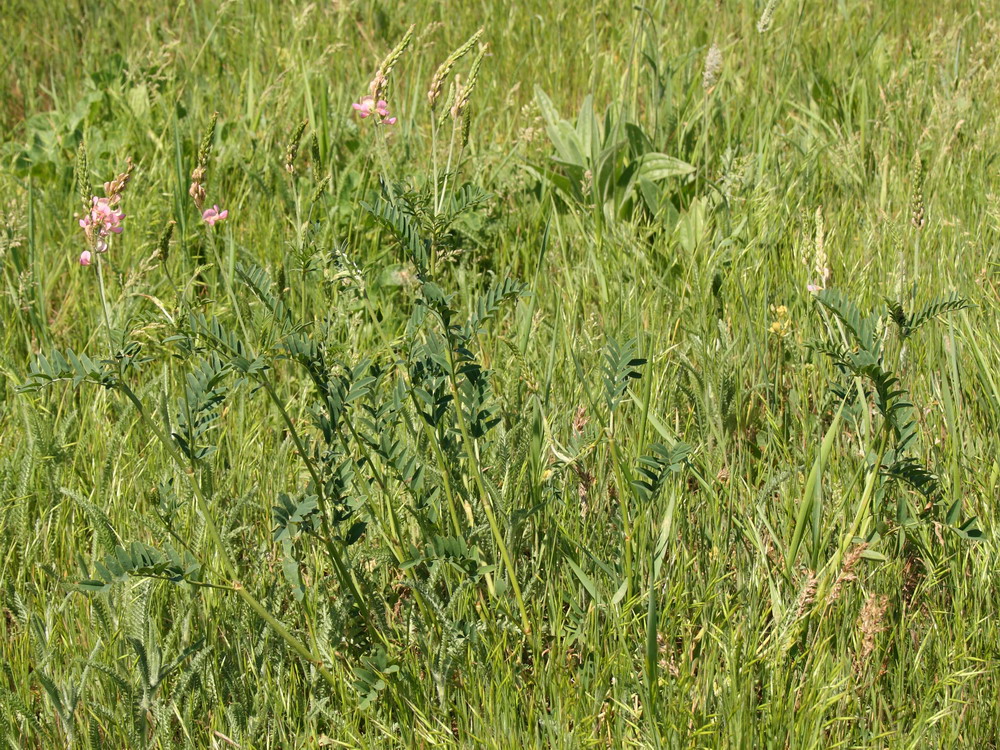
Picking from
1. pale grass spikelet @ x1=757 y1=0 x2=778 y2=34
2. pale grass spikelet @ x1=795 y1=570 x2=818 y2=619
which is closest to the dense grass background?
pale grass spikelet @ x1=795 y1=570 x2=818 y2=619

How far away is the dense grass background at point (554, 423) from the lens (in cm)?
151

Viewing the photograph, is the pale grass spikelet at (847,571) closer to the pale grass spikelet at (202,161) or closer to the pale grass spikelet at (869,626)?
the pale grass spikelet at (869,626)

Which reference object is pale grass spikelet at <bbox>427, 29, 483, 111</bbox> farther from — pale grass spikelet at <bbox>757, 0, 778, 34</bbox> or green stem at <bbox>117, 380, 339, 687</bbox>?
pale grass spikelet at <bbox>757, 0, 778, 34</bbox>

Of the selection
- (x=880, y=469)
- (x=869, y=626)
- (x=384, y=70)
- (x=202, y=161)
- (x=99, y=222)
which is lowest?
(x=869, y=626)

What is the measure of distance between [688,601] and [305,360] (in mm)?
770

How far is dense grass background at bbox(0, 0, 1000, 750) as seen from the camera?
59.3 inches

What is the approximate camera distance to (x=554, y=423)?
79.1 inches

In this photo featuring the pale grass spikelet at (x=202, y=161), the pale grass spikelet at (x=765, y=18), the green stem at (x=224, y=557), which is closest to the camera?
the green stem at (x=224, y=557)

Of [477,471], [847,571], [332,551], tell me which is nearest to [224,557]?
[332,551]

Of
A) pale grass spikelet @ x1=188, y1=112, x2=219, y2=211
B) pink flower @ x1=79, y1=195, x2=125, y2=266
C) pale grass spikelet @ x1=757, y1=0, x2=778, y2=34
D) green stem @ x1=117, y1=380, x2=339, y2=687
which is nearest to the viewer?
green stem @ x1=117, y1=380, x2=339, y2=687

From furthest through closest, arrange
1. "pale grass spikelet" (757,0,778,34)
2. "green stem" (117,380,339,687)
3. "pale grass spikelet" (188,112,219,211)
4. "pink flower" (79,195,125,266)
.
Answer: "pale grass spikelet" (757,0,778,34) → "pink flower" (79,195,125,266) → "pale grass spikelet" (188,112,219,211) → "green stem" (117,380,339,687)

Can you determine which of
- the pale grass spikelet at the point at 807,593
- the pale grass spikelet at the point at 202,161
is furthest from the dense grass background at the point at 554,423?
the pale grass spikelet at the point at 202,161

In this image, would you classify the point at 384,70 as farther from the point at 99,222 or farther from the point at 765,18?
the point at 765,18

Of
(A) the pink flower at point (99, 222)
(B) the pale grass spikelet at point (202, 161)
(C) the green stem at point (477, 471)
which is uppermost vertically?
(B) the pale grass spikelet at point (202, 161)
